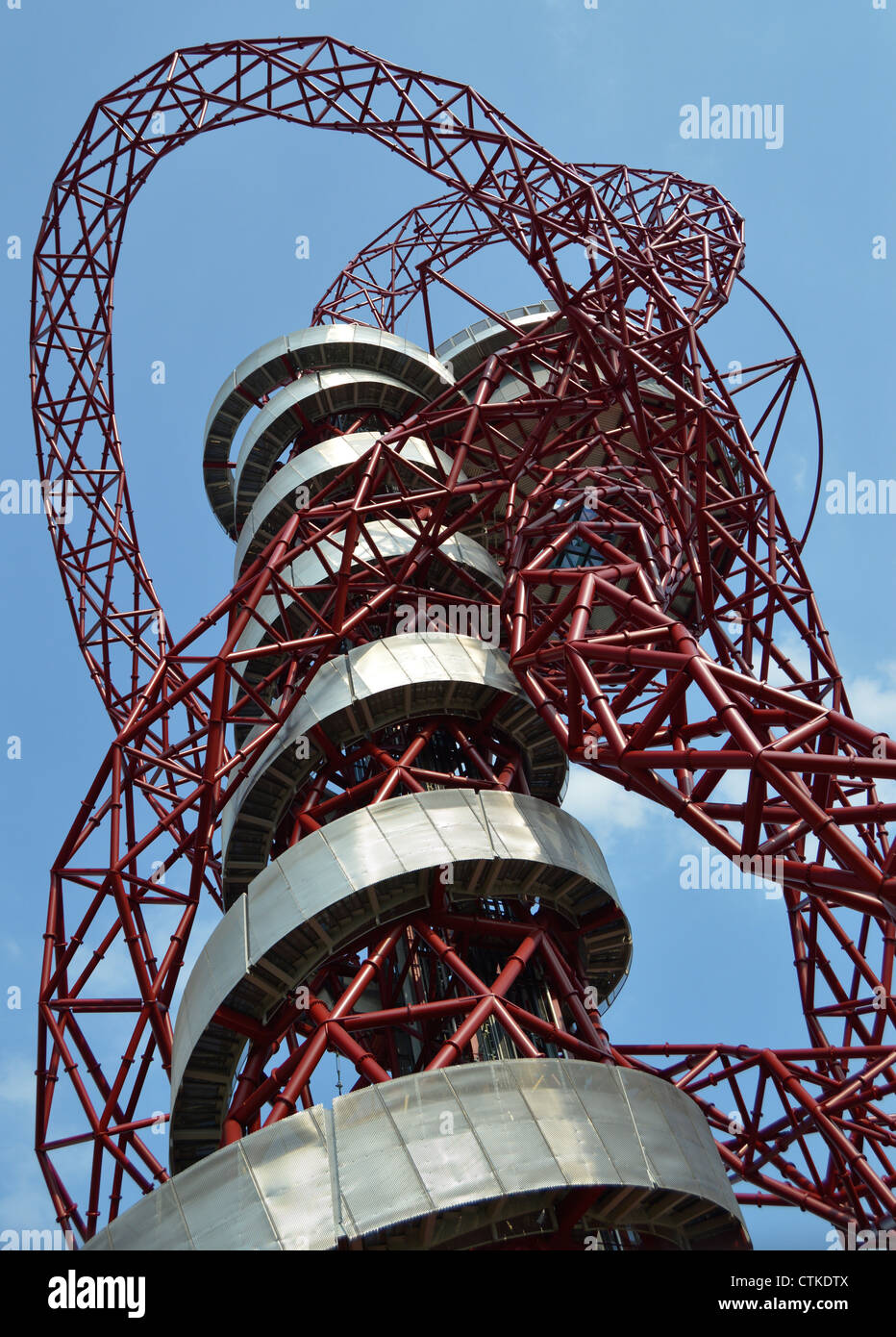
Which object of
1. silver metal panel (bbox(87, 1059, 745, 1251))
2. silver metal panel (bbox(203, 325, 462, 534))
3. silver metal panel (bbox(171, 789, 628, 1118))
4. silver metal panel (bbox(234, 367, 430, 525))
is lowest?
silver metal panel (bbox(87, 1059, 745, 1251))

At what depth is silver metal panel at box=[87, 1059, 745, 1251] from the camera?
15.9m

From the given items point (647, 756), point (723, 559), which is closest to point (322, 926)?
point (647, 756)

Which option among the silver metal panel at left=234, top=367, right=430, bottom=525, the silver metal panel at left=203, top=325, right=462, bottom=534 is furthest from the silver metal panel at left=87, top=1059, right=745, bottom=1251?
the silver metal panel at left=203, top=325, right=462, bottom=534

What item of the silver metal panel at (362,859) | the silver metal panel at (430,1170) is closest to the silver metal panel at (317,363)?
the silver metal panel at (362,859)

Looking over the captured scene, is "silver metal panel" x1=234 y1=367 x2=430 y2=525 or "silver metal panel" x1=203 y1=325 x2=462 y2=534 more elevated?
"silver metal panel" x1=203 y1=325 x2=462 y2=534

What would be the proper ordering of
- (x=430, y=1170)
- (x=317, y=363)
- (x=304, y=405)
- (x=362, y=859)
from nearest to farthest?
1. (x=430, y=1170)
2. (x=362, y=859)
3. (x=304, y=405)
4. (x=317, y=363)

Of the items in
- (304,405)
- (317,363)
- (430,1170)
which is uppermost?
(317,363)

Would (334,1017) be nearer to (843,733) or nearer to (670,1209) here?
(670,1209)

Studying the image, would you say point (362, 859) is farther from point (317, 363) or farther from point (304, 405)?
point (317, 363)

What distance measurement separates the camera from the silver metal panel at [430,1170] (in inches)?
626

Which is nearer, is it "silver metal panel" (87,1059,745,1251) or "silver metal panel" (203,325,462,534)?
"silver metal panel" (87,1059,745,1251)

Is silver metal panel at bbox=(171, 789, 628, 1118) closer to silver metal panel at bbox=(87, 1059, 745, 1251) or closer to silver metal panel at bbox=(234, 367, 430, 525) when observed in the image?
silver metal panel at bbox=(87, 1059, 745, 1251)

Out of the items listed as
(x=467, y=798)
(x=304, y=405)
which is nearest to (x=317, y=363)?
(x=304, y=405)

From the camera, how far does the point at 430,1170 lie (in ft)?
52.9
